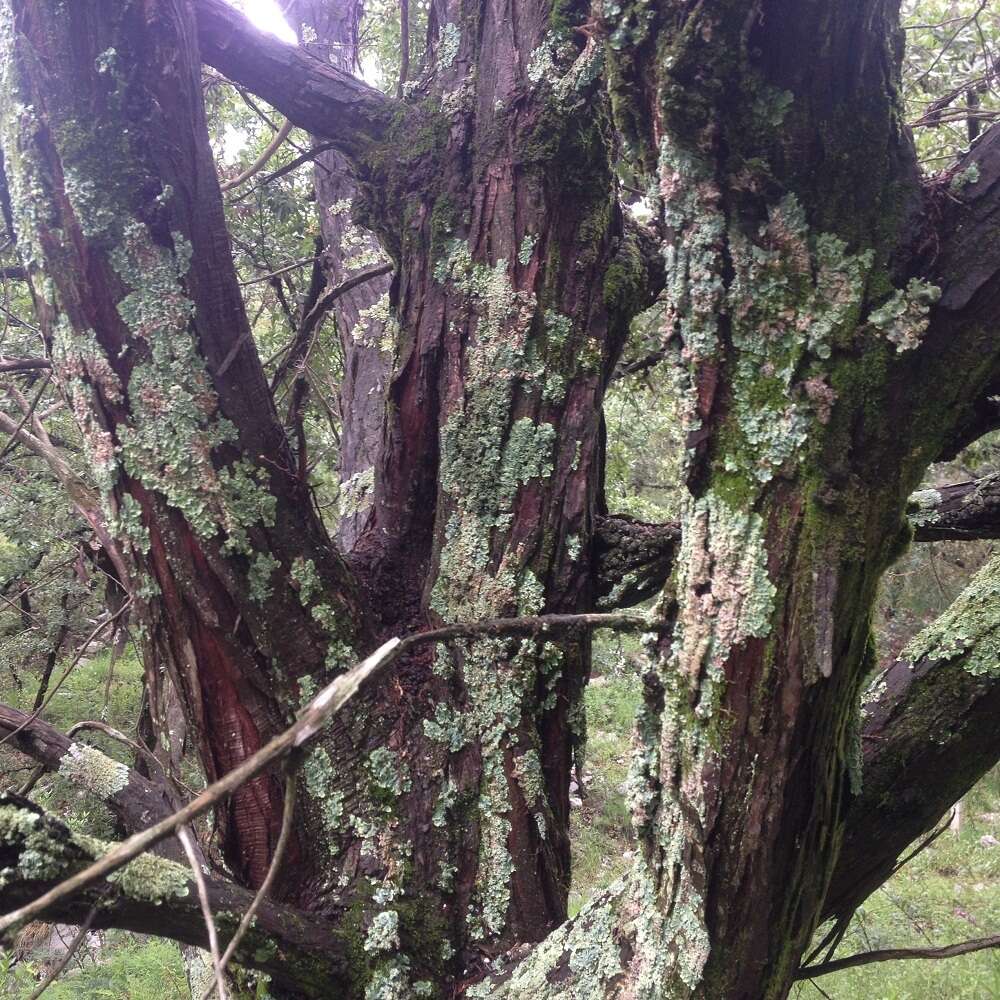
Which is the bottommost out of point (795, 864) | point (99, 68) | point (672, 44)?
point (795, 864)

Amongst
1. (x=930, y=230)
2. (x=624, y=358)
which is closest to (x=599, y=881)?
(x=624, y=358)

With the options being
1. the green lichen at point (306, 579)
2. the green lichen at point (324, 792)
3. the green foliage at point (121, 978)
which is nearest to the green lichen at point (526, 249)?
the green lichen at point (306, 579)

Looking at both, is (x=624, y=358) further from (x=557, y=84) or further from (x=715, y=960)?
(x=715, y=960)

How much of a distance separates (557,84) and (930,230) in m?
0.94

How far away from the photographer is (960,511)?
187cm

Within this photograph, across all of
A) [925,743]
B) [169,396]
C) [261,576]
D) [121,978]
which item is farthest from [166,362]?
[121,978]

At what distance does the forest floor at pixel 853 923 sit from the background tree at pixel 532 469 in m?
1.31

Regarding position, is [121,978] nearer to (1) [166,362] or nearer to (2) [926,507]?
(1) [166,362]

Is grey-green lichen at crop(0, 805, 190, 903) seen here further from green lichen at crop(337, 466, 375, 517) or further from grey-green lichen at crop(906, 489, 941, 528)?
grey-green lichen at crop(906, 489, 941, 528)

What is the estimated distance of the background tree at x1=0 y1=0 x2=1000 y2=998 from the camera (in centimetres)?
112

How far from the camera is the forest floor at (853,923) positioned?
424 cm

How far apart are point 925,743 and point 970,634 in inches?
9.1

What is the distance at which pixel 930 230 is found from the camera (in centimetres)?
111

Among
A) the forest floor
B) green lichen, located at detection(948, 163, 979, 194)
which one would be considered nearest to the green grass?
the forest floor
